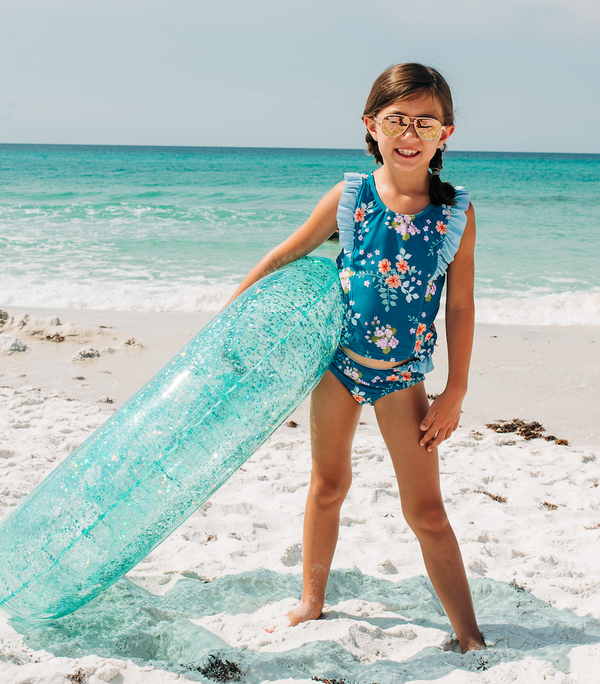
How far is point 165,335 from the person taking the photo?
639cm

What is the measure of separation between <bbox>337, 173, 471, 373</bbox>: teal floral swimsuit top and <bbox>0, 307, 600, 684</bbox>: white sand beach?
3.45ft

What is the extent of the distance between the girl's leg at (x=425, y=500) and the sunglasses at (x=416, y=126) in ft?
2.67

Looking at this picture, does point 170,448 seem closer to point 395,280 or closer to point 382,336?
point 382,336

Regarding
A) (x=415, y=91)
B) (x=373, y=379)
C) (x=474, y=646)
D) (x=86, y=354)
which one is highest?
(x=415, y=91)

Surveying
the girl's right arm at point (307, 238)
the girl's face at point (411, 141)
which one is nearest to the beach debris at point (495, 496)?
the girl's right arm at point (307, 238)

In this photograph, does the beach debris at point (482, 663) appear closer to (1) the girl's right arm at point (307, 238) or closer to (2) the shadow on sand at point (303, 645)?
(2) the shadow on sand at point (303, 645)

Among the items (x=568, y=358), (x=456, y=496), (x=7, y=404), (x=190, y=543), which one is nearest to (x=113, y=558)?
(x=190, y=543)

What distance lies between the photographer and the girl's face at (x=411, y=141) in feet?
6.20

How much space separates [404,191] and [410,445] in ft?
2.77

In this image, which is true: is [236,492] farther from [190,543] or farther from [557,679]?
[557,679]

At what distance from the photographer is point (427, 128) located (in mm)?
1882

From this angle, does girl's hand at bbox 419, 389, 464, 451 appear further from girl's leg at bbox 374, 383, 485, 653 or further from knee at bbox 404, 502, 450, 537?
knee at bbox 404, 502, 450, 537

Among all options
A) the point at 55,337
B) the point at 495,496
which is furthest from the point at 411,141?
the point at 55,337

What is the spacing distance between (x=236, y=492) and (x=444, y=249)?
2.08m
